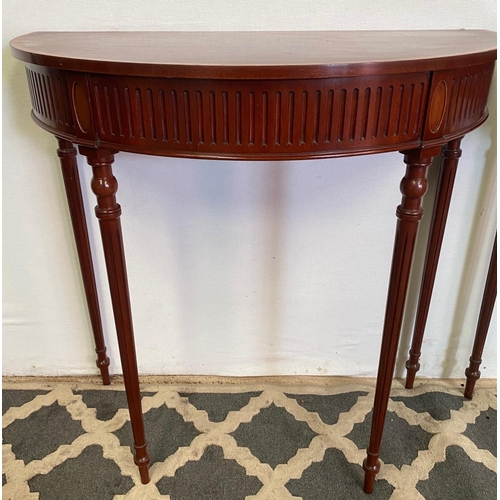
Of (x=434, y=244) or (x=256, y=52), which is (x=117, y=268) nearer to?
(x=256, y=52)

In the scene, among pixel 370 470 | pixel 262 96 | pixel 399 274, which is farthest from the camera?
pixel 370 470

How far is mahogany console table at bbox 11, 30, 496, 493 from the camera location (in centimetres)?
58

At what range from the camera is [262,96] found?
0.58 m

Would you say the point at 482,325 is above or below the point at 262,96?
below

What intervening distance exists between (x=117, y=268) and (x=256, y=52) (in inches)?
15.1

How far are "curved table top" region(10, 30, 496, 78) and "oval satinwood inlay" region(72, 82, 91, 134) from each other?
0.10ft

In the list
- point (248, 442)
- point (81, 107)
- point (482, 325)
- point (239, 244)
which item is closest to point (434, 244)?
point (482, 325)

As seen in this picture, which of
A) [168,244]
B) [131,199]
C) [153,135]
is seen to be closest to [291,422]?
A: [168,244]

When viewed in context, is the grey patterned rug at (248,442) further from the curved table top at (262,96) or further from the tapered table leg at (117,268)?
the curved table top at (262,96)

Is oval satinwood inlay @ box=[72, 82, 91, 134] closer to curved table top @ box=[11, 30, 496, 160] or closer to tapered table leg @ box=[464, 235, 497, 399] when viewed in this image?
curved table top @ box=[11, 30, 496, 160]

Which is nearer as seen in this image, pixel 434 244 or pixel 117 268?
pixel 117 268

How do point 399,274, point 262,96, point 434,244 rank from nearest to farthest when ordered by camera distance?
point 262,96 → point 399,274 → point 434,244

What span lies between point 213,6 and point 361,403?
87 centimetres

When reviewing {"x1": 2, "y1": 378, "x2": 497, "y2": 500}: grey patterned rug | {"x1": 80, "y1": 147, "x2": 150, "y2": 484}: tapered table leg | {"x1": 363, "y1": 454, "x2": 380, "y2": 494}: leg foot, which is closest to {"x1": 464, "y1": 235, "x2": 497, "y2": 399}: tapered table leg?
{"x1": 2, "y1": 378, "x2": 497, "y2": 500}: grey patterned rug
